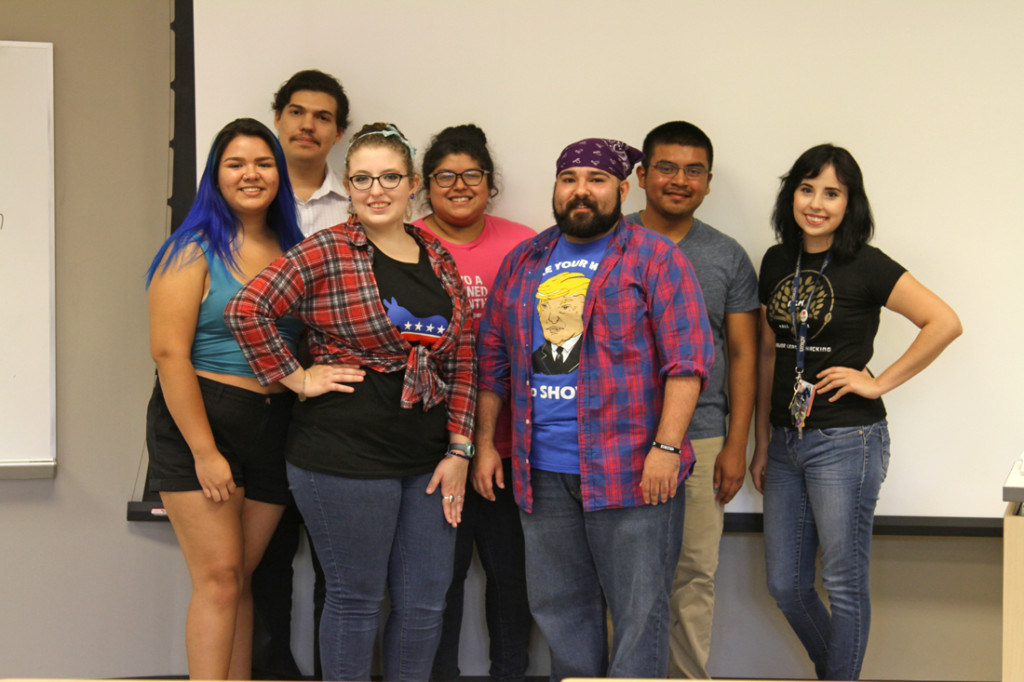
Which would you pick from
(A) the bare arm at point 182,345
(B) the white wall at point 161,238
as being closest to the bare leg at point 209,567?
(A) the bare arm at point 182,345

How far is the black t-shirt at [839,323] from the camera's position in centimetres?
212

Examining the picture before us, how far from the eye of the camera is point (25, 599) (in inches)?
105

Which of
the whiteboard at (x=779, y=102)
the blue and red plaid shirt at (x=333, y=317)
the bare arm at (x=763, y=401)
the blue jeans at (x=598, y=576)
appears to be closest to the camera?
the blue and red plaid shirt at (x=333, y=317)

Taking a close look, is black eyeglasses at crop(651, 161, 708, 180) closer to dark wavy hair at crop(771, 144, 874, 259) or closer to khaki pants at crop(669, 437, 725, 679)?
dark wavy hair at crop(771, 144, 874, 259)

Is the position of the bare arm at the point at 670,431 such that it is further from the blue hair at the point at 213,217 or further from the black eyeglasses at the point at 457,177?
the blue hair at the point at 213,217

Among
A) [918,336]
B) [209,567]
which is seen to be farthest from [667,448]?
[209,567]

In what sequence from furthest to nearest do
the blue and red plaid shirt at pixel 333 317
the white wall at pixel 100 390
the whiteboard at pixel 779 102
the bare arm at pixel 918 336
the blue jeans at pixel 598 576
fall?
the white wall at pixel 100 390 → the whiteboard at pixel 779 102 → the bare arm at pixel 918 336 → the blue jeans at pixel 598 576 → the blue and red plaid shirt at pixel 333 317

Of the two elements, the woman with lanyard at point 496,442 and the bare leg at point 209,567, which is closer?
the bare leg at point 209,567

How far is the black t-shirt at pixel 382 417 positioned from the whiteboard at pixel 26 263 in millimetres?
Result: 1233

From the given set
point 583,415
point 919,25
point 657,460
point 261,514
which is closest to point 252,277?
point 261,514

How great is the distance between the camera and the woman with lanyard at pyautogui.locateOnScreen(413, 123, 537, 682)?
7.54 ft

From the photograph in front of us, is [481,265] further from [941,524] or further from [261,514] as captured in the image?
[941,524]

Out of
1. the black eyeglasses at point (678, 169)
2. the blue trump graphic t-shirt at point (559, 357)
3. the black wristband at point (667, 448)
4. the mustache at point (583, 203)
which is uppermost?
the black eyeglasses at point (678, 169)

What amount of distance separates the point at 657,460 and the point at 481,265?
2.68ft
